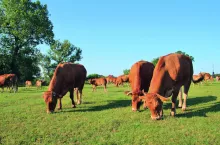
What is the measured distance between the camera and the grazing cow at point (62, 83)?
42.0 ft

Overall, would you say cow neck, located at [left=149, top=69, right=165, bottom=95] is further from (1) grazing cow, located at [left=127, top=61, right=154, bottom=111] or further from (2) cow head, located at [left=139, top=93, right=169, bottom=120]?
(1) grazing cow, located at [left=127, top=61, right=154, bottom=111]

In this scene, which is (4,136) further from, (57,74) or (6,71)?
(6,71)

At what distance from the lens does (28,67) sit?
56.2 metres

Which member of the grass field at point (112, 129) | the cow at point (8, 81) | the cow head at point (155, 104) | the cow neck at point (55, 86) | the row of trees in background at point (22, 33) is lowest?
the grass field at point (112, 129)

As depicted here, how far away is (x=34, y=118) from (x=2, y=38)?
42.5 meters

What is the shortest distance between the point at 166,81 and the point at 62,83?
20.2 ft

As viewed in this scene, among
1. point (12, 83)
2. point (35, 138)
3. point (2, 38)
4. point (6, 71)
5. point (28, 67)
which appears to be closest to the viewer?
point (35, 138)


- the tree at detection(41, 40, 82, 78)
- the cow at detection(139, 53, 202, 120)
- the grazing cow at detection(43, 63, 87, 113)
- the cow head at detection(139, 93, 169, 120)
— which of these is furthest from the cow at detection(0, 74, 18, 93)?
the tree at detection(41, 40, 82, 78)

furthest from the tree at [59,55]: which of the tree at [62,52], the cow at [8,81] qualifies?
the cow at [8,81]

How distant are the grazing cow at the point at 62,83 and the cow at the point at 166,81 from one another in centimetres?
495

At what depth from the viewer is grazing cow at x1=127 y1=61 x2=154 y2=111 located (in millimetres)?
12078

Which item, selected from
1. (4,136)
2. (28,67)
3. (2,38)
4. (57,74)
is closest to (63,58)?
(28,67)

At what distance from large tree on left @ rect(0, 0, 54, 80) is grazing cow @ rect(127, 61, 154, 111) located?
38.7m

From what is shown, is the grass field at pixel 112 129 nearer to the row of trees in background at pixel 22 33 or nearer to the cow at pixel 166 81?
the cow at pixel 166 81
